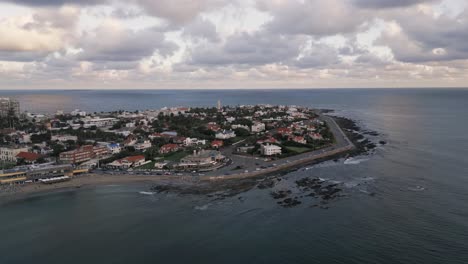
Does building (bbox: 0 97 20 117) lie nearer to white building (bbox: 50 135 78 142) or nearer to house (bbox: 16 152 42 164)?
white building (bbox: 50 135 78 142)

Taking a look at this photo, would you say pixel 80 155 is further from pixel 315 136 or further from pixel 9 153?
pixel 315 136

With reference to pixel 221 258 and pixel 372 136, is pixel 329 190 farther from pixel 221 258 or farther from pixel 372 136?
pixel 372 136

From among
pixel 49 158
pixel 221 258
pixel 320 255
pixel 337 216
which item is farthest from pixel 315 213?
pixel 49 158

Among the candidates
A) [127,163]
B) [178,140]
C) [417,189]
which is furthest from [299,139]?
[127,163]

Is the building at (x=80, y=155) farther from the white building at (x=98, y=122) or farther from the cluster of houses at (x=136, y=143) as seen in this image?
the white building at (x=98, y=122)

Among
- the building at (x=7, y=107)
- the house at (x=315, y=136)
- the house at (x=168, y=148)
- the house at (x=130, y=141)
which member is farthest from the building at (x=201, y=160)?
the building at (x=7, y=107)
